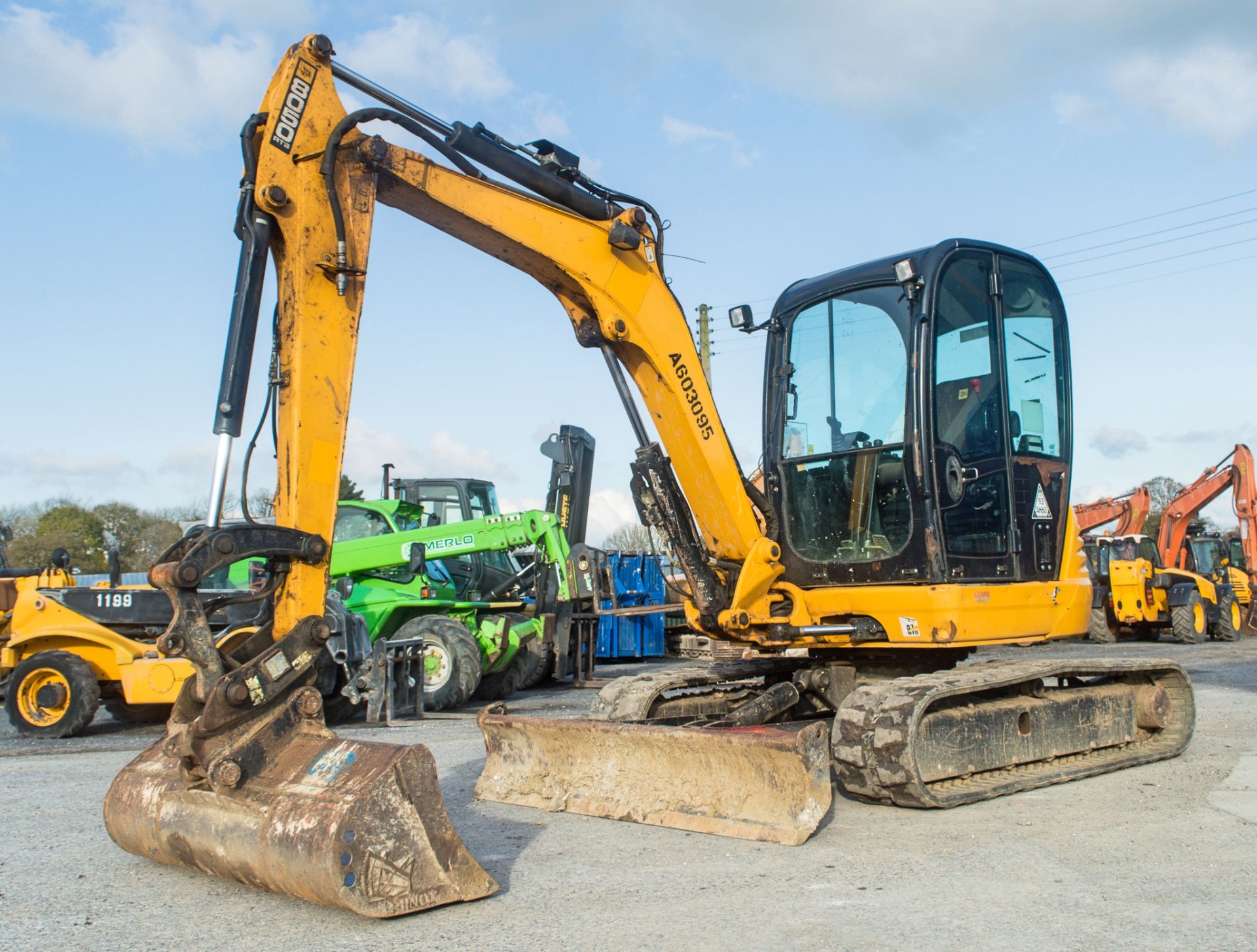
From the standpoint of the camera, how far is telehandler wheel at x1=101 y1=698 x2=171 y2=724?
10.1m

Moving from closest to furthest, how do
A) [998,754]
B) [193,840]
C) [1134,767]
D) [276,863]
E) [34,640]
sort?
1. [276,863]
2. [193,840]
3. [998,754]
4. [1134,767]
5. [34,640]

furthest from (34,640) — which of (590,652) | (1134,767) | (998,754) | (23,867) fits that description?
(1134,767)

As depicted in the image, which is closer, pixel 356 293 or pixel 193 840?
pixel 193 840

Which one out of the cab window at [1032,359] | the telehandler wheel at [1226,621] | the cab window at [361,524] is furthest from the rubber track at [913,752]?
the telehandler wheel at [1226,621]

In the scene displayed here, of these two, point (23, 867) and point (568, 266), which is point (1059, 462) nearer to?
point (568, 266)

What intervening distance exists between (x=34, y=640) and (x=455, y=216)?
20.9ft

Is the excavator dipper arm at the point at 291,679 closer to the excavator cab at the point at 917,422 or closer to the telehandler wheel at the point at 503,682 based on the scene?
the excavator cab at the point at 917,422

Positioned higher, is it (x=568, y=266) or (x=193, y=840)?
(x=568, y=266)

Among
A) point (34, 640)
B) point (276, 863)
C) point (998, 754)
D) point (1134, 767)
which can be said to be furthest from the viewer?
point (34, 640)

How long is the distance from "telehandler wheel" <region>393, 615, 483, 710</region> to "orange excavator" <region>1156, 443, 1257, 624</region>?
18.3m

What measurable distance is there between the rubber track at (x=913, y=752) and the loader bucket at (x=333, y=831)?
6.47ft

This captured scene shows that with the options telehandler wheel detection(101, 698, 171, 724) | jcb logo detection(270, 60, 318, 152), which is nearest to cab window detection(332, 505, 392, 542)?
telehandler wheel detection(101, 698, 171, 724)

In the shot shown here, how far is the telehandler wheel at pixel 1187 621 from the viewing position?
20562 mm

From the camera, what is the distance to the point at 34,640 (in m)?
9.30
